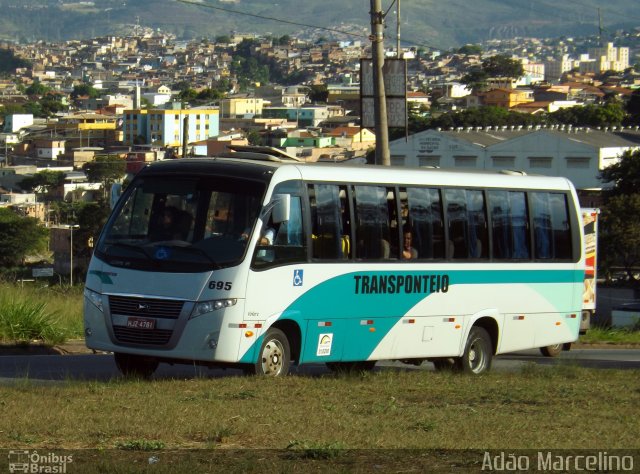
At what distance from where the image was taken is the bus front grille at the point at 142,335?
1266 cm

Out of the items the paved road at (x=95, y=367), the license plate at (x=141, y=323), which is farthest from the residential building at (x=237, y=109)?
the license plate at (x=141, y=323)

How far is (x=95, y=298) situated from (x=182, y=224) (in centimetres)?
108

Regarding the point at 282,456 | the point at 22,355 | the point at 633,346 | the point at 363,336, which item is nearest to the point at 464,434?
the point at 282,456

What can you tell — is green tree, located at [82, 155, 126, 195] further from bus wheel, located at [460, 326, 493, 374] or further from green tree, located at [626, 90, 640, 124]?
bus wheel, located at [460, 326, 493, 374]

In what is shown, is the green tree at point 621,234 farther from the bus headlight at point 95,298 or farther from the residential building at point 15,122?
the residential building at point 15,122

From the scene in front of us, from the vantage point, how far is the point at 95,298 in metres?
13.1

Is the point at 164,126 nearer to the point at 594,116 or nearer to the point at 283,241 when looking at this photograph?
the point at 594,116

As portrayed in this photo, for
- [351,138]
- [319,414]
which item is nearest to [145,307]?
[319,414]

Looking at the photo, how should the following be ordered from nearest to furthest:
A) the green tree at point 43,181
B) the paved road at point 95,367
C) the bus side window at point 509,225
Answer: the paved road at point 95,367, the bus side window at point 509,225, the green tree at point 43,181

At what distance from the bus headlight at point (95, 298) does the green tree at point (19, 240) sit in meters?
46.6

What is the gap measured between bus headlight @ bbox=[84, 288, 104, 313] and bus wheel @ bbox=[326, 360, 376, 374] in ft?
9.03

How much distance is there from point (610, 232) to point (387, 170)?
42.5 meters

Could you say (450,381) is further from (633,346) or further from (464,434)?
(633,346)

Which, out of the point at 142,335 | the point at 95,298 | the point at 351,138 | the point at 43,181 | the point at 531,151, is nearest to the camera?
the point at 142,335
